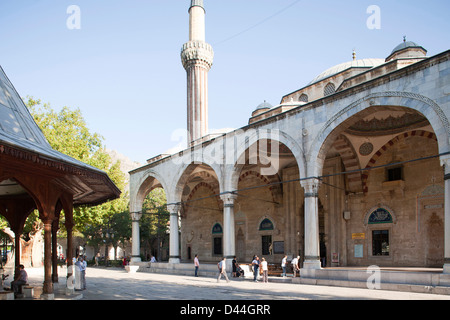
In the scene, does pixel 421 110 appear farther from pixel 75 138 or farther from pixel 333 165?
pixel 75 138

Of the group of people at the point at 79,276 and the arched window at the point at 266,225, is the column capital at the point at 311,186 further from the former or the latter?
the arched window at the point at 266,225

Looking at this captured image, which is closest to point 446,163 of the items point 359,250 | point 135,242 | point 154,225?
point 359,250

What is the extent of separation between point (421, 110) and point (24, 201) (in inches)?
451

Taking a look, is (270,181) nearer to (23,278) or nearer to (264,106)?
(264,106)

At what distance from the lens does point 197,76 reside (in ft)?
97.5

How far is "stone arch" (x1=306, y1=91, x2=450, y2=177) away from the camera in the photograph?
34.9ft

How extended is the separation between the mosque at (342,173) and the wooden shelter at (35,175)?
6.95m

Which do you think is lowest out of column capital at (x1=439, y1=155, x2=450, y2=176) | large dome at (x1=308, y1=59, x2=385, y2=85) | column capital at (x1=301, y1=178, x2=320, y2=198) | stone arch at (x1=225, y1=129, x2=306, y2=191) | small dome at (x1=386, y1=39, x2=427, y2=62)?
column capital at (x1=301, y1=178, x2=320, y2=198)

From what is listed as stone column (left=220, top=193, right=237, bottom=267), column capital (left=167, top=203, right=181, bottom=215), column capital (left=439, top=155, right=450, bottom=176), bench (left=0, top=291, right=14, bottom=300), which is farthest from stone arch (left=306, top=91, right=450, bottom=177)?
bench (left=0, top=291, right=14, bottom=300)

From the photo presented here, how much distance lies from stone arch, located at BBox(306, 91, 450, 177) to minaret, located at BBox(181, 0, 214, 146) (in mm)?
15607

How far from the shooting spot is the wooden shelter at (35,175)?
712 cm

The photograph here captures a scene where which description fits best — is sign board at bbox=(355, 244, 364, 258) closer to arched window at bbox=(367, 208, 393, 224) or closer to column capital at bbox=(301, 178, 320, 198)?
arched window at bbox=(367, 208, 393, 224)

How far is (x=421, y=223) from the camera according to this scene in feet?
51.8

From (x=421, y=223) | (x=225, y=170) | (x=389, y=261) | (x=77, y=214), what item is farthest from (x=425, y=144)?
(x=77, y=214)
